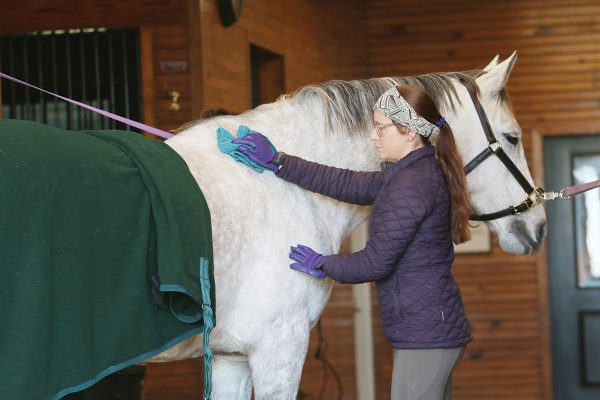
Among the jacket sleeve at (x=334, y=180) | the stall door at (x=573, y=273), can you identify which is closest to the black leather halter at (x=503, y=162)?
the jacket sleeve at (x=334, y=180)

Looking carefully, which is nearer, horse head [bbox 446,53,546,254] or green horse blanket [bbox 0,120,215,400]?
green horse blanket [bbox 0,120,215,400]

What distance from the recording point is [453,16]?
21.8 ft

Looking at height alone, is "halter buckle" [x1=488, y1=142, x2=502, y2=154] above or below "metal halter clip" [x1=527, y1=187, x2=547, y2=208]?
above

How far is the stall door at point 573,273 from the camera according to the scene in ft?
21.5

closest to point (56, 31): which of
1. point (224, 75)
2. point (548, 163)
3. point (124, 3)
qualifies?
point (124, 3)

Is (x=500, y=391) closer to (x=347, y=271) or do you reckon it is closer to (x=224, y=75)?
(x=224, y=75)

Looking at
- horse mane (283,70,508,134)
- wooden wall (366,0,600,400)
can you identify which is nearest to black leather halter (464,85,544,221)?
horse mane (283,70,508,134)

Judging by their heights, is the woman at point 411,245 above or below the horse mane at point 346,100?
below

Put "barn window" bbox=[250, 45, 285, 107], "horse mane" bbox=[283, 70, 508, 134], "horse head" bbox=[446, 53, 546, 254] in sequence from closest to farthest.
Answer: "horse mane" bbox=[283, 70, 508, 134] < "horse head" bbox=[446, 53, 546, 254] < "barn window" bbox=[250, 45, 285, 107]

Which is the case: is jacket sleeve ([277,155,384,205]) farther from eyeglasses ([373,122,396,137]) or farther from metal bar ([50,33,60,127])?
metal bar ([50,33,60,127])

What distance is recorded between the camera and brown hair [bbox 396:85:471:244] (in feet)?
7.80

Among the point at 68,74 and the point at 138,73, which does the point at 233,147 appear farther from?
the point at 68,74

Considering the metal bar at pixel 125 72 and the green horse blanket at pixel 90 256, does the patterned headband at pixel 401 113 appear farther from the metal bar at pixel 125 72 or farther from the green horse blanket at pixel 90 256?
the metal bar at pixel 125 72

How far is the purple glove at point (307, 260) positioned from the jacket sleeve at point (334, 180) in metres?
0.21
